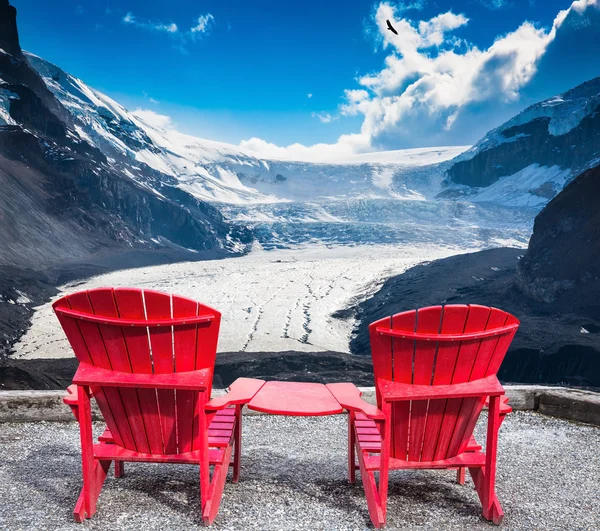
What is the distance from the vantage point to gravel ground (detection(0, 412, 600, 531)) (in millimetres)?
1536

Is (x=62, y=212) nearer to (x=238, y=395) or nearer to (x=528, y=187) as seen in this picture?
(x=238, y=395)

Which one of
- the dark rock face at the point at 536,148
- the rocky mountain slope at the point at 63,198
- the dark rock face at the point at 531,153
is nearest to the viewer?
the rocky mountain slope at the point at 63,198

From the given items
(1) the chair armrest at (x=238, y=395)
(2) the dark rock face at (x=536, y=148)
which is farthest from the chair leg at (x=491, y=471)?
(2) the dark rock face at (x=536, y=148)

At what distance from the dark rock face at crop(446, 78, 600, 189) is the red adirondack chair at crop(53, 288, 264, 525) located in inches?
1317

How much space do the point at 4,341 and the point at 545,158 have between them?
1660 inches

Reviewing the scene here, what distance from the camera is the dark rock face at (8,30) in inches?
1039

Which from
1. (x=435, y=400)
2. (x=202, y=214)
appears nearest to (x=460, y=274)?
(x=202, y=214)

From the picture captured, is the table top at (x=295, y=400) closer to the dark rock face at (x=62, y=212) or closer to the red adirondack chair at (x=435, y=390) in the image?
the red adirondack chair at (x=435, y=390)

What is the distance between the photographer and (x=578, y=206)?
17.8 meters

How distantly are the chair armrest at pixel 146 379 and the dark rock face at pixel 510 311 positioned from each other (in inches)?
483

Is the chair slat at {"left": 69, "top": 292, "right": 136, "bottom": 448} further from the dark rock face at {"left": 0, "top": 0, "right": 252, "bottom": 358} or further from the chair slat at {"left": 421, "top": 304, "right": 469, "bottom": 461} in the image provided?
the dark rock face at {"left": 0, "top": 0, "right": 252, "bottom": 358}

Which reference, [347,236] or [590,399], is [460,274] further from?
[590,399]

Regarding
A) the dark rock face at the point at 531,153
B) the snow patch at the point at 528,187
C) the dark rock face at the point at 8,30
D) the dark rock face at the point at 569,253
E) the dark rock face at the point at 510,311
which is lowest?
the dark rock face at the point at 510,311

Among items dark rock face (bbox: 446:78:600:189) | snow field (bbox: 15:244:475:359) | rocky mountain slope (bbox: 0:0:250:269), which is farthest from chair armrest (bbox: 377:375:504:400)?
dark rock face (bbox: 446:78:600:189)
